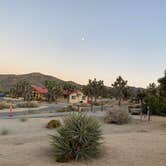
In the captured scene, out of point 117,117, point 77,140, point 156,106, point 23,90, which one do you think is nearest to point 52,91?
point 23,90

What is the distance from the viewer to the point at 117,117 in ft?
81.1

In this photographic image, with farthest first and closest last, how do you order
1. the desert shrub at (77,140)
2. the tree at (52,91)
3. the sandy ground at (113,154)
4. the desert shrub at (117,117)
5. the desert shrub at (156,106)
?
the tree at (52,91) → the desert shrub at (156,106) → the desert shrub at (117,117) → the desert shrub at (77,140) → the sandy ground at (113,154)

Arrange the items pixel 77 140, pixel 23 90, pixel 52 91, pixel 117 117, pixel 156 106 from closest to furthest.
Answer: pixel 77 140
pixel 117 117
pixel 156 106
pixel 52 91
pixel 23 90

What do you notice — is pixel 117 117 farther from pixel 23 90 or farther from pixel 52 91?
pixel 23 90

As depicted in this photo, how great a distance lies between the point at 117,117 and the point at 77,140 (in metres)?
14.2

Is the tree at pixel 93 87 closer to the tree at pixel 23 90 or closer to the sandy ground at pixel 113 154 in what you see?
the tree at pixel 23 90

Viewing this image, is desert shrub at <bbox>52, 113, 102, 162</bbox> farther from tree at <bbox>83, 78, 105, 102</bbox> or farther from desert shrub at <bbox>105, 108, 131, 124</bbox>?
tree at <bbox>83, 78, 105, 102</bbox>

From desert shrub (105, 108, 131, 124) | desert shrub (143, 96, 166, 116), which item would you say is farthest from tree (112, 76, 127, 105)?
desert shrub (105, 108, 131, 124)

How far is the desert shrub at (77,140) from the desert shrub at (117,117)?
13.6m

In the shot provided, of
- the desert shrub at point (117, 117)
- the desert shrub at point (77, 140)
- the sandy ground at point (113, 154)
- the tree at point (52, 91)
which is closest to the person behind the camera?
the sandy ground at point (113, 154)

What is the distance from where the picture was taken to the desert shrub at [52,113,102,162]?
34.8 ft

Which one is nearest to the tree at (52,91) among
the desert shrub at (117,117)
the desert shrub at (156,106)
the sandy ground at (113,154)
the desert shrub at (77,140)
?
the desert shrub at (156,106)

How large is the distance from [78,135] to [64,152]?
30.1 inches

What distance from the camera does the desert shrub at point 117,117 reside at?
24.7 m
